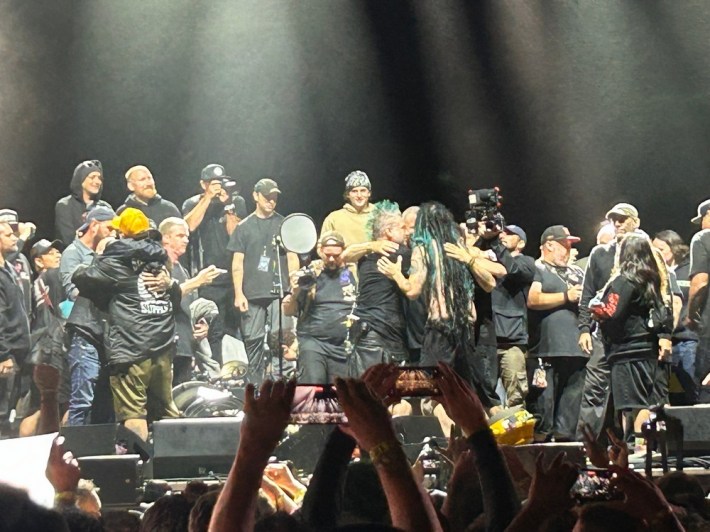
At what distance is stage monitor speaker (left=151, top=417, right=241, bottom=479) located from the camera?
733 cm

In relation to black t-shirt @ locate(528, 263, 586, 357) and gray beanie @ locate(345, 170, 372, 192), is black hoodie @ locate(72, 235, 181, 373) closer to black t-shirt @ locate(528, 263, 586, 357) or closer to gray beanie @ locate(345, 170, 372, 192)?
gray beanie @ locate(345, 170, 372, 192)

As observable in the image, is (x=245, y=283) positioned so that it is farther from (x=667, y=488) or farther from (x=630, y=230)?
(x=667, y=488)

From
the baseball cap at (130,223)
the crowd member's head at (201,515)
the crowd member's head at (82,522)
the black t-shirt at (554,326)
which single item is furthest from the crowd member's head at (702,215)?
the crowd member's head at (82,522)

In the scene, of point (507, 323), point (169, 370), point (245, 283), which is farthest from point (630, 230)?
point (169, 370)

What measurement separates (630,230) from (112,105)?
4.85 meters

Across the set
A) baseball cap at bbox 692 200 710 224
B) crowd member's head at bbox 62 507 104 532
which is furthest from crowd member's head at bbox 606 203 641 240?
crowd member's head at bbox 62 507 104 532

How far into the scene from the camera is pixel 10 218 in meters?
9.98

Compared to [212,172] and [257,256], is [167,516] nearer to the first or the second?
[257,256]

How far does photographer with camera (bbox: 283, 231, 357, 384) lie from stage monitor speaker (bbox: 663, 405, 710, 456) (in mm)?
2916

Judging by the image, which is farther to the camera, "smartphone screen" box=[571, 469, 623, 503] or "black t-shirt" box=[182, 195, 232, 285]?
"black t-shirt" box=[182, 195, 232, 285]

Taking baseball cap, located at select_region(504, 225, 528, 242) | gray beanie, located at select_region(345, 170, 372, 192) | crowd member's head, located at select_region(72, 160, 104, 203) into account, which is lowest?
baseball cap, located at select_region(504, 225, 528, 242)

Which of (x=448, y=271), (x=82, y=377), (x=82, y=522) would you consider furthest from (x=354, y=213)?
(x=82, y=522)

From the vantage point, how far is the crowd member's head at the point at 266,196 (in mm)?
10477

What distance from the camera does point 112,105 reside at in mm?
11055
